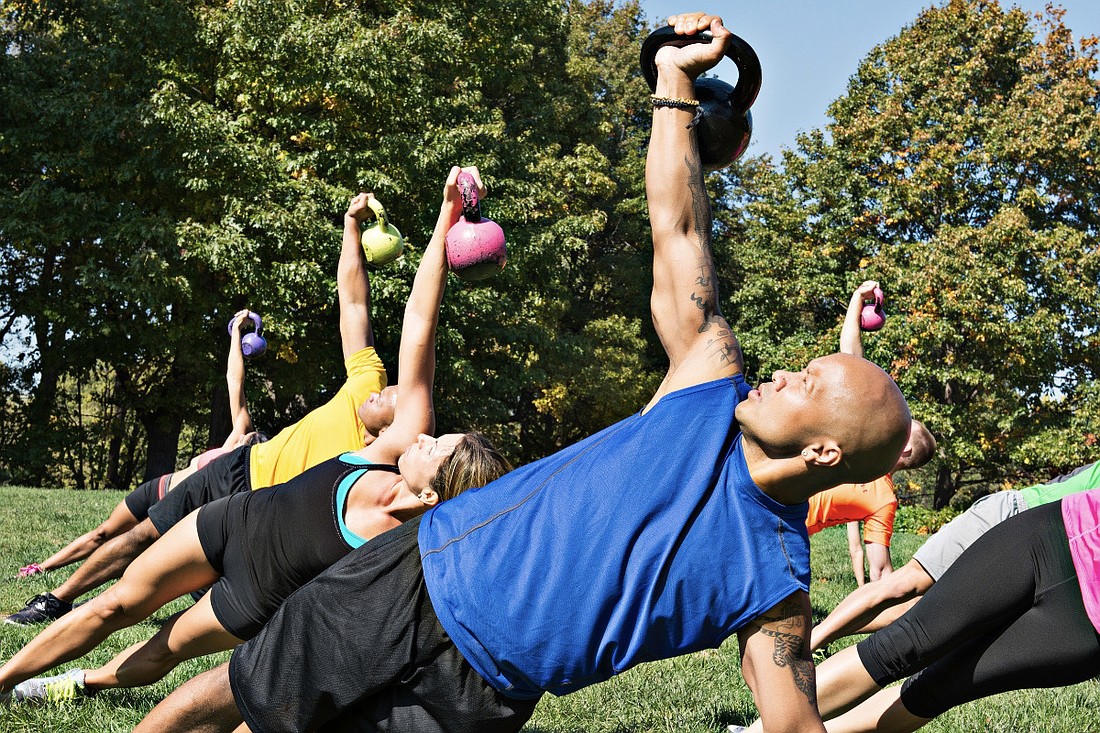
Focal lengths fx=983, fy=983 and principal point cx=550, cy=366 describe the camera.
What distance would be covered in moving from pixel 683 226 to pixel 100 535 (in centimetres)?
526

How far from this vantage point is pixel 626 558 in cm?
243

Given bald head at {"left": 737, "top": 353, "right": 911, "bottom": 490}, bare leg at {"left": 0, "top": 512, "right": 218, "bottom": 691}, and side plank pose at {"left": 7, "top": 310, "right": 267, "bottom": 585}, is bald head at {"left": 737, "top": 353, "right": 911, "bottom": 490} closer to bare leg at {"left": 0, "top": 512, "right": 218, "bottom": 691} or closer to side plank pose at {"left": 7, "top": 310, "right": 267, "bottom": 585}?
bare leg at {"left": 0, "top": 512, "right": 218, "bottom": 691}

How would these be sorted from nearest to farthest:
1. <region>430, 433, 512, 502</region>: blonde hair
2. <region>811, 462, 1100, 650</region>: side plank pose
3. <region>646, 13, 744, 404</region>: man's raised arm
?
<region>646, 13, 744, 404</region>: man's raised arm < <region>430, 433, 512, 502</region>: blonde hair < <region>811, 462, 1100, 650</region>: side plank pose

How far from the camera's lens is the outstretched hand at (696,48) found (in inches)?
110

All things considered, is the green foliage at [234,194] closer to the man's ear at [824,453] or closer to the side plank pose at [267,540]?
the side plank pose at [267,540]

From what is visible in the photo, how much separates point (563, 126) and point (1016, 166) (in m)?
12.5

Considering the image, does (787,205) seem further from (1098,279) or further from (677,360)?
(677,360)

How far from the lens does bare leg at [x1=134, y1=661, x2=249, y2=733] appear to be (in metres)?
2.86

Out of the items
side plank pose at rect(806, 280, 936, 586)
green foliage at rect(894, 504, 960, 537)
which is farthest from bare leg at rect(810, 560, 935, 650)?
green foliage at rect(894, 504, 960, 537)

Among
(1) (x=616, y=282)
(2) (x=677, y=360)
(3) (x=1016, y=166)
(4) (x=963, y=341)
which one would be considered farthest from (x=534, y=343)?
(2) (x=677, y=360)

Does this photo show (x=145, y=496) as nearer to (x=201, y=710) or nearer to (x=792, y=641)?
(x=201, y=710)

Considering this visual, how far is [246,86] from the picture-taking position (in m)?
19.6

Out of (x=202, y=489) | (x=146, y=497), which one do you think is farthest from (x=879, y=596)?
(x=146, y=497)

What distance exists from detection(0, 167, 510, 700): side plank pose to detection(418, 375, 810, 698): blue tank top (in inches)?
31.3
